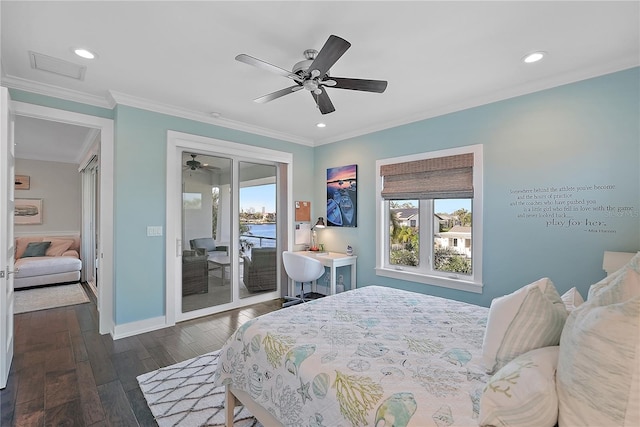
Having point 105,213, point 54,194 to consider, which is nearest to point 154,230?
point 105,213

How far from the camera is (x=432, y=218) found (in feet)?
12.2

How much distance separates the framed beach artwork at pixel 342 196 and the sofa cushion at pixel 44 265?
4896 mm

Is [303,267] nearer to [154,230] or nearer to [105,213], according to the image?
[154,230]

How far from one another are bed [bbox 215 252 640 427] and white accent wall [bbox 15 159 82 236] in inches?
266

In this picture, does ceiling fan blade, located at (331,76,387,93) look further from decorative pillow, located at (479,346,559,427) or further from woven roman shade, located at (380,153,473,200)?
decorative pillow, located at (479,346,559,427)

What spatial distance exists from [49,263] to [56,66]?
14.2ft

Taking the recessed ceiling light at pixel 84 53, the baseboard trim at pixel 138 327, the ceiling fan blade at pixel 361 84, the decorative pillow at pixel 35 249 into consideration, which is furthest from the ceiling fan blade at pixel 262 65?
the decorative pillow at pixel 35 249

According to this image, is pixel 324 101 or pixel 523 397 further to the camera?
pixel 324 101

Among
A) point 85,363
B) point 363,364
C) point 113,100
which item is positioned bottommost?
point 85,363

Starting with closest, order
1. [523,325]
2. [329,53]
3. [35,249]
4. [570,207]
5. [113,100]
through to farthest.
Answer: [523,325]
[329,53]
[570,207]
[113,100]
[35,249]

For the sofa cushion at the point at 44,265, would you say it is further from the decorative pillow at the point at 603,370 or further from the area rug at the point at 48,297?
the decorative pillow at the point at 603,370

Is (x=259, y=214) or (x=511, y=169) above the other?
(x=511, y=169)

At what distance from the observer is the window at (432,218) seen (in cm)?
330

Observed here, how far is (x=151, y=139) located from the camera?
3424mm
